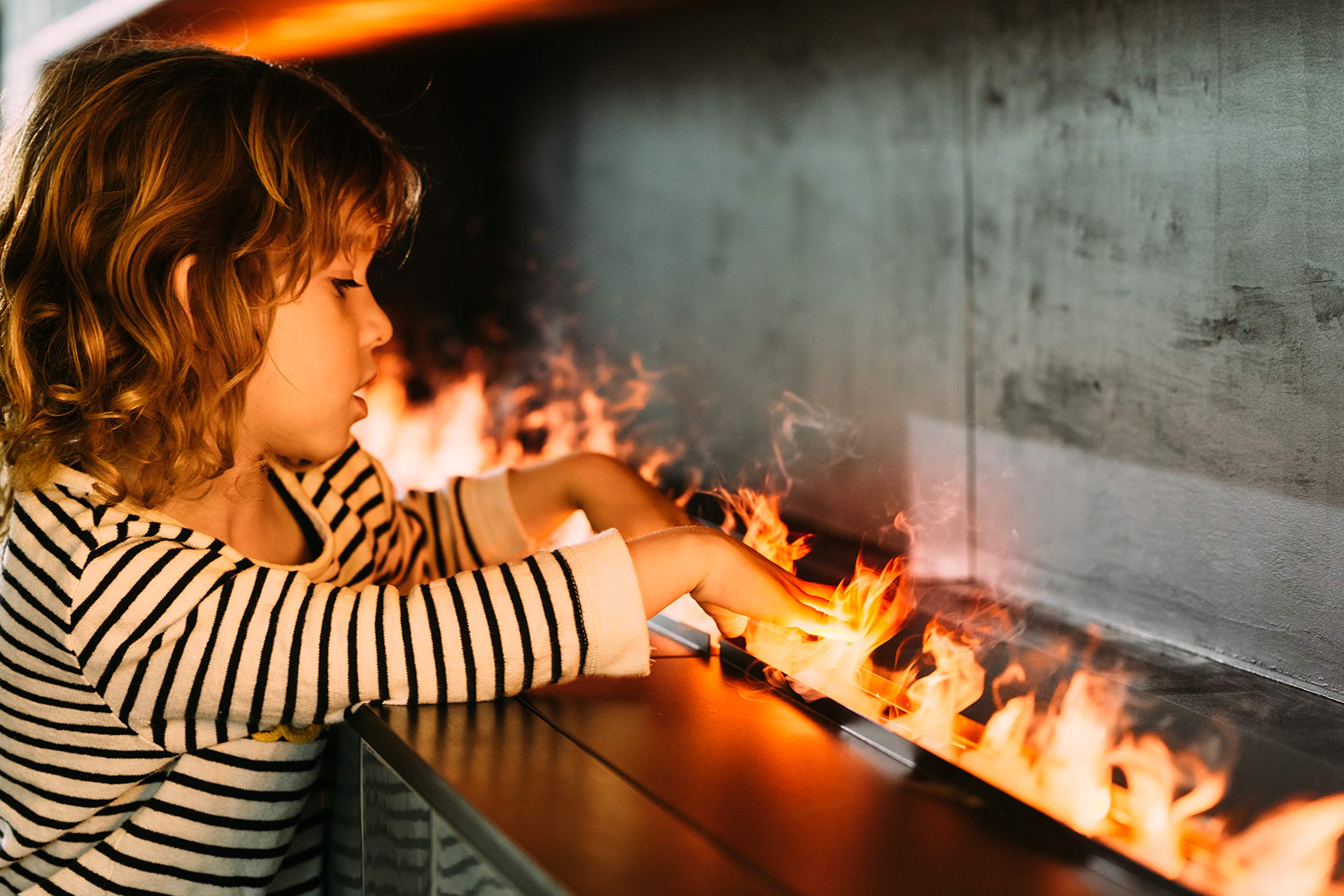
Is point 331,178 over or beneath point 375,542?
over

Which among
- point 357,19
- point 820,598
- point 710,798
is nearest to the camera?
point 710,798

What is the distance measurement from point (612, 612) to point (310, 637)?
167mm

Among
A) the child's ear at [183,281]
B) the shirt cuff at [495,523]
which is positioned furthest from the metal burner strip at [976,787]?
the child's ear at [183,281]

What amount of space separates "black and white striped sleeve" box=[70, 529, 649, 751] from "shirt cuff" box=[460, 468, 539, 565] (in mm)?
308

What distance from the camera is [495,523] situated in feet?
3.19

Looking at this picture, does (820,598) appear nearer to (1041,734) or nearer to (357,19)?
(1041,734)

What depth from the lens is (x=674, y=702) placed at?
2.14 feet

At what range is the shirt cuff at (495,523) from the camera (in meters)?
0.97

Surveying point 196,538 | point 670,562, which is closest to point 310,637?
point 196,538

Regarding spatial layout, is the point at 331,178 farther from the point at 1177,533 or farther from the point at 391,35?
the point at 1177,533

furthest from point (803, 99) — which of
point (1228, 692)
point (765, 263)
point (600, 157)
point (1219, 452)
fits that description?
point (1228, 692)

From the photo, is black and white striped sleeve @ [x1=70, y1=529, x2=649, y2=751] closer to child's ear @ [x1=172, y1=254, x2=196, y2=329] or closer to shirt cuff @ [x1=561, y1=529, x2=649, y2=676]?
shirt cuff @ [x1=561, y1=529, x2=649, y2=676]

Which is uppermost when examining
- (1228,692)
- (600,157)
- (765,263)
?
(600,157)

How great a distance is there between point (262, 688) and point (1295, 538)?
22.9 inches
